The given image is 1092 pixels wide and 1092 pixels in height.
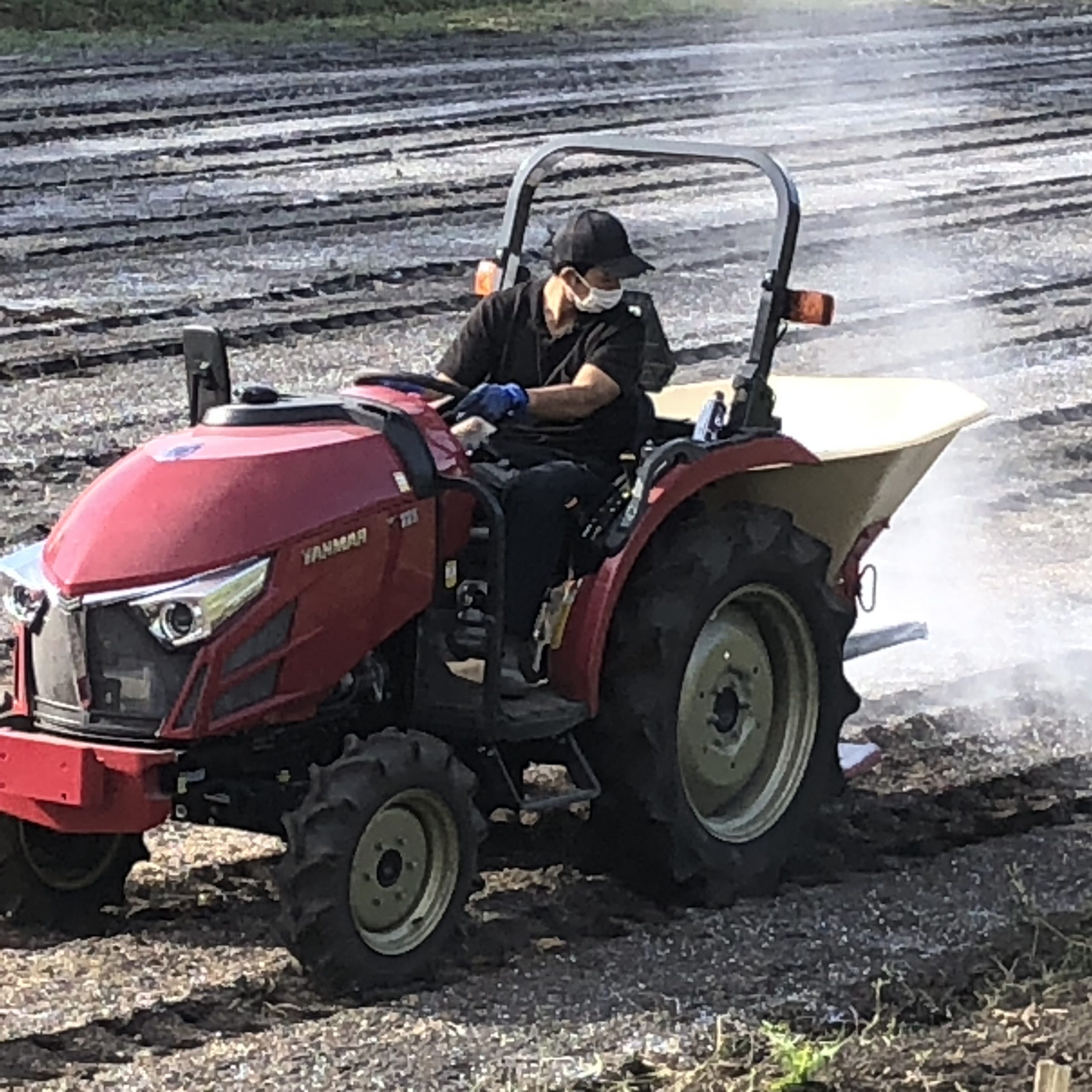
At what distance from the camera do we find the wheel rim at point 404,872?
5102mm

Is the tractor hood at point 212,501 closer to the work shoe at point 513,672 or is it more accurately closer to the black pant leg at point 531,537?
the black pant leg at point 531,537

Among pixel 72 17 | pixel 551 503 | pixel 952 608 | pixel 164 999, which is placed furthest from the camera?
pixel 72 17

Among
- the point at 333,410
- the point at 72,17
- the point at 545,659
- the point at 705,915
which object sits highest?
the point at 72,17

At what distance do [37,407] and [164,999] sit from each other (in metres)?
6.18

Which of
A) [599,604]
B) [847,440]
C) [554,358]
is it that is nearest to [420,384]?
[554,358]

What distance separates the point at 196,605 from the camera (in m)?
5.01

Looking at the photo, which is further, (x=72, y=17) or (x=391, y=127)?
(x=72, y=17)

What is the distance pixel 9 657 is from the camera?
7.72 metres

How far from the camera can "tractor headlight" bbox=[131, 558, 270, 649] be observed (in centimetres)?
501

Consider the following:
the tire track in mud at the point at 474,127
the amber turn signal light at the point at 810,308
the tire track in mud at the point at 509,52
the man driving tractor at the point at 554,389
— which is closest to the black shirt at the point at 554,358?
the man driving tractor at the point at 554,389

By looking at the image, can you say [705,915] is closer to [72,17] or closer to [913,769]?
[913,769]

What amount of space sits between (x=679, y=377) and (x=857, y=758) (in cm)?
545

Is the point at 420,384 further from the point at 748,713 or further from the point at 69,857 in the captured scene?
the point at 69,857

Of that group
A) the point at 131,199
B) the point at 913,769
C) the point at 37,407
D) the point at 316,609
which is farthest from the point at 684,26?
the point at 316,609
